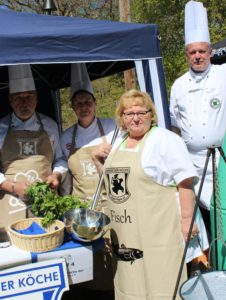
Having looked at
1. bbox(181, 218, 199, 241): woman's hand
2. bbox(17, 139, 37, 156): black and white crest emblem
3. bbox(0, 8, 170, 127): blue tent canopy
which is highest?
bbox(0, 8, 170, 127): blue tent canopy

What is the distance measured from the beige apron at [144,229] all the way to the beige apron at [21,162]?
0.66m

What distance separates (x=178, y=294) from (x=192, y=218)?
1.42 feet

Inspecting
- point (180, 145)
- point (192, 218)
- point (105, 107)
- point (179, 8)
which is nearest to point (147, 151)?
point (180, 145)

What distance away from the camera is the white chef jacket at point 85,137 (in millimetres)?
2959

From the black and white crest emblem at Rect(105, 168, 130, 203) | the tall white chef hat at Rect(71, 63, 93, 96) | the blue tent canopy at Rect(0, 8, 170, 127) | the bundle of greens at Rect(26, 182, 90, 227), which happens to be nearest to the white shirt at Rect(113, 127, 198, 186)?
the black and white crest emblem at Rect(105, 168, 130, 203)

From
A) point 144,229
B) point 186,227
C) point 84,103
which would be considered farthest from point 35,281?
point 84,103

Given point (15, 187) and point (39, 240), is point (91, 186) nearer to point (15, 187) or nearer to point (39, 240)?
point (15, 187)

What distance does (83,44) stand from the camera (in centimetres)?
267

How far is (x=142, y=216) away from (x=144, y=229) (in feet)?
0.23

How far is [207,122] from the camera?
9.84ft

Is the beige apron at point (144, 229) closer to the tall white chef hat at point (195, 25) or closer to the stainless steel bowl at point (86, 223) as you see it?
the stainless steel bowl at point (86, 223)

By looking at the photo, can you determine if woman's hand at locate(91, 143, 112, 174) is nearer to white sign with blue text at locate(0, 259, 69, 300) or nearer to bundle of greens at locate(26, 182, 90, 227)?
bundle of greens at locate(26, 182, 90, 227)

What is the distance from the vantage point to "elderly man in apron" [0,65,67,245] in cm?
276

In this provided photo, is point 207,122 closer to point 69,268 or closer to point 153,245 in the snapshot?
point 153,245
